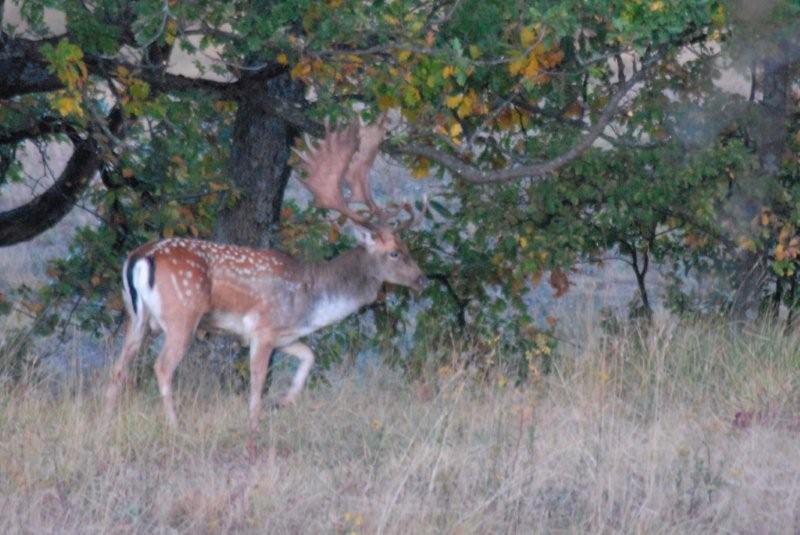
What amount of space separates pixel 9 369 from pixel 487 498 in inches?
180

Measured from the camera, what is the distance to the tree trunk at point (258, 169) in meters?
11.6

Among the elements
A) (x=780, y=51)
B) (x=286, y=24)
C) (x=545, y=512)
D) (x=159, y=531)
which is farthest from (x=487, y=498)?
(x=780, y=51)

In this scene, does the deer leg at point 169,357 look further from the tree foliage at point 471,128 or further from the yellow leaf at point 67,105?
the yellow leaf at point 67,105

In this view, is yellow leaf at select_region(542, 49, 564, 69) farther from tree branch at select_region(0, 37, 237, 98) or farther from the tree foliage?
tree branch at select_region(0, 37, 237, 98)

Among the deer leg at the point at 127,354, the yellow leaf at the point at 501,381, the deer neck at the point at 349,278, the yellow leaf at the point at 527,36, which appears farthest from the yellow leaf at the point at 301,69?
the yellow leaf at the point at 501,381

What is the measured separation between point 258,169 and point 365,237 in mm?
1022

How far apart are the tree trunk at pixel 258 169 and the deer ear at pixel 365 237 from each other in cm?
83

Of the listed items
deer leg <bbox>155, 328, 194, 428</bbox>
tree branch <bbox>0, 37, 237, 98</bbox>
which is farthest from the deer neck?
tree branch <bbox>0, 37, 237, 98</bbox>

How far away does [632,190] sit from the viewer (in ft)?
37.9

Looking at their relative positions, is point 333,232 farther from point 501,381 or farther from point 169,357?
point 501,381

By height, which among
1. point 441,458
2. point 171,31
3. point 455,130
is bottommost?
point 441,458

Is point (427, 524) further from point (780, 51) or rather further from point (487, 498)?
point (780, 51)

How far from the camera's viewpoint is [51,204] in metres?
12.3

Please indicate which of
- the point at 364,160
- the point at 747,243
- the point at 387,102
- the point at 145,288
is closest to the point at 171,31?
the point at 387,102
